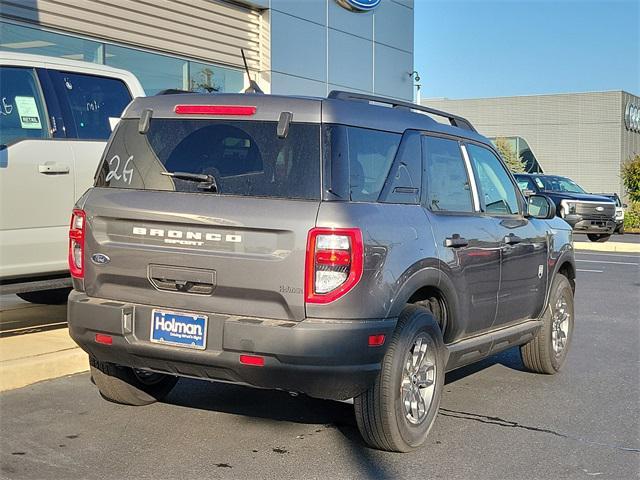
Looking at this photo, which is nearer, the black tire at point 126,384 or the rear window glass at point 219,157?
the rear window glass at point 219,157

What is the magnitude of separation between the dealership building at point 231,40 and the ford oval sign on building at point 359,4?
0.02 meters

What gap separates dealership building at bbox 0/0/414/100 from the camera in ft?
43.2

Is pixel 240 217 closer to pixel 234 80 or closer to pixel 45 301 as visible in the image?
pixel 45 301

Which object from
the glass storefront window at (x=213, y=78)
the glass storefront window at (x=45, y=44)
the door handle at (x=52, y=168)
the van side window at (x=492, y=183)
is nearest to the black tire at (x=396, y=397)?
the van side window at (x=492, y=183)

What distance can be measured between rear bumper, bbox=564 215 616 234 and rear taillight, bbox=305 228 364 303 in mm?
18763

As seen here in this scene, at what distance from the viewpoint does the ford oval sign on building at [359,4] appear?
19.0 m

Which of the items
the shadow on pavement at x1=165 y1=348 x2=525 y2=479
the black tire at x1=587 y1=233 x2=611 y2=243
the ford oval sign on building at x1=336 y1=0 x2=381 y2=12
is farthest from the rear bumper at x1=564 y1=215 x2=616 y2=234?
the shadow on pavement at x1=165 y1=348 x2=525 y2=479

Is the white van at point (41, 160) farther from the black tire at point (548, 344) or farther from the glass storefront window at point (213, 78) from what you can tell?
the glass storefront window at point (213, 78)

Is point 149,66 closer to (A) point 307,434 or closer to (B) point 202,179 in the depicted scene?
(B) point 202,179

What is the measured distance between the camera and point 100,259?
488cm

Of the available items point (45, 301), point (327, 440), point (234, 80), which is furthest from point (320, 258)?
point (234, 80)

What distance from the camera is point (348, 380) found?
4.46m

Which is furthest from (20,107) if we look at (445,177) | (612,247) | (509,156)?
(509,156)

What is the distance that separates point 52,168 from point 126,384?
2.19 m
